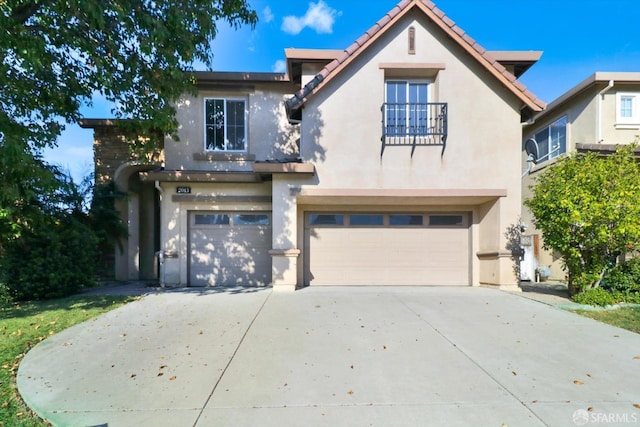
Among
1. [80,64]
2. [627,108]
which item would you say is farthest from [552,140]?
[80,64]

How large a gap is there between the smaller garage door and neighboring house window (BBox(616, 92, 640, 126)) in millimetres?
12964

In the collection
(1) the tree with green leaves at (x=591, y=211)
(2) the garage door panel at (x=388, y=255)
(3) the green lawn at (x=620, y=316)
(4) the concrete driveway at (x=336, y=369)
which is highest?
(1) the tree with green leaves at (x=591, y=211)

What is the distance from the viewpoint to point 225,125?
10109 mm

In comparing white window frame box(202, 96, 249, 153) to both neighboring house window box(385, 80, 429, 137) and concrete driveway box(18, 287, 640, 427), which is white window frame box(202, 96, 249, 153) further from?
concrete driveway box(18, 287, 640, 427)

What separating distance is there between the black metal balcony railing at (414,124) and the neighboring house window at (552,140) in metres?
7.27

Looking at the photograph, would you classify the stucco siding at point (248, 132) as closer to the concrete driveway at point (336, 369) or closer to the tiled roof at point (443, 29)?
the tiled roof at point (443, 29)

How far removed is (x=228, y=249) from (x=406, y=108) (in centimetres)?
654

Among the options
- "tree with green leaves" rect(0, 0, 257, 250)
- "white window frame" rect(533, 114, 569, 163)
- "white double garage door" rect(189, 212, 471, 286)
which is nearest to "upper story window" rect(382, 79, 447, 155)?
"white double garage door" rect(189, 212, 471, 286)

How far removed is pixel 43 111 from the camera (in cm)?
708

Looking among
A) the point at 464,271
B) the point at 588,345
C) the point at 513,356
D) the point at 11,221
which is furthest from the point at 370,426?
the point at 11,221

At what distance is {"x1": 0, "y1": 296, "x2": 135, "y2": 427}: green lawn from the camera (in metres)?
3.17

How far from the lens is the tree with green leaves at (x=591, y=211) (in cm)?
674

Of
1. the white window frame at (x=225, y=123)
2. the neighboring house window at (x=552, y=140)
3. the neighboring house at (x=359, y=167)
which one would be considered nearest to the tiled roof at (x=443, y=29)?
the neighboring house at (x=359, y=167)

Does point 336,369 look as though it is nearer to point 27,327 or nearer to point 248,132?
point 27,327
